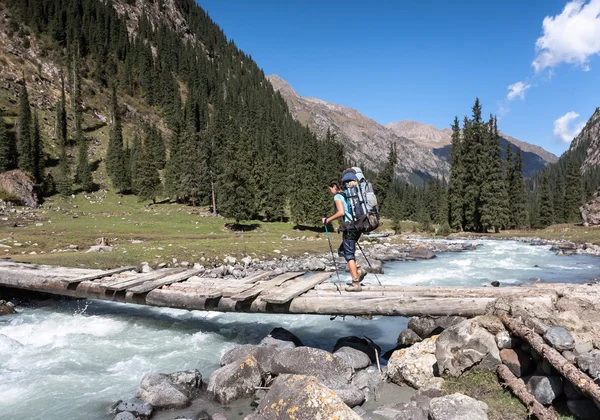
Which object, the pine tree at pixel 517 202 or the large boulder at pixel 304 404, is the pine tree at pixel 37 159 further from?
A: the pine tree at pixel 517 202

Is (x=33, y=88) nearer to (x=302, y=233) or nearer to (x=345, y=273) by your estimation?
(x=302, y=233)

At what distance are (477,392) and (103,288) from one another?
37.7ft

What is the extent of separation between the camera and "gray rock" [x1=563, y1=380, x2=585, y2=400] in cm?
A: 610

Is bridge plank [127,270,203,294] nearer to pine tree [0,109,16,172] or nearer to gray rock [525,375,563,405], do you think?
gray rock [525,375,563,405]

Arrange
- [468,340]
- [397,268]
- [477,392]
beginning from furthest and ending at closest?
1. [397,268]
2. [468,340]
3. [477,392]

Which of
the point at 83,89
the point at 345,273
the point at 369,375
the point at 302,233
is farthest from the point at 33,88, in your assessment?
the point at 369,375

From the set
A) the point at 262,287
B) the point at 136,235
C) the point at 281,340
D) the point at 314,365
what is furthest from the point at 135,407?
the point at 136,235

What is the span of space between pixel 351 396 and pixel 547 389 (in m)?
3.56

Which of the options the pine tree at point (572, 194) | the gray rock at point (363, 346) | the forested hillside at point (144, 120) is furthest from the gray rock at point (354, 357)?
the pine tree at point (572, 194)

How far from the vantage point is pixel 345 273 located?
26.1m

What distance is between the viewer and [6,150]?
69.9m

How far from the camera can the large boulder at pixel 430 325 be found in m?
10.3

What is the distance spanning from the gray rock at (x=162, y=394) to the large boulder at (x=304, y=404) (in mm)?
2330

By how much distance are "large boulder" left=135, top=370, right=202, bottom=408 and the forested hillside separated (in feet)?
159
